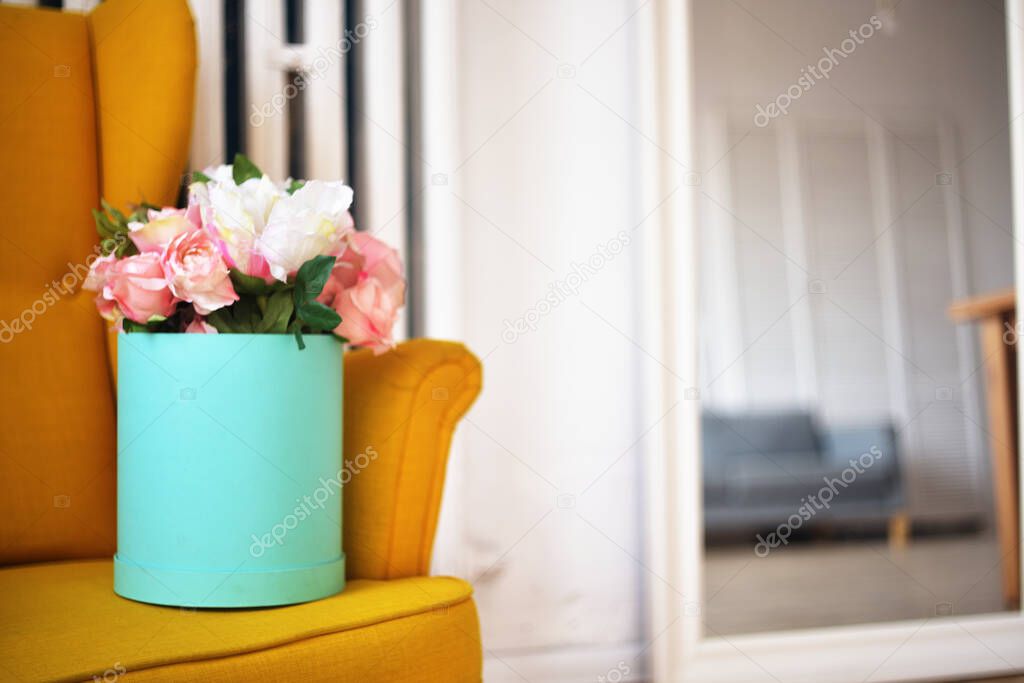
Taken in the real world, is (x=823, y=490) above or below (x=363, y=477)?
below

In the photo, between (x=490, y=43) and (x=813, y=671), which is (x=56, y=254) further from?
(x=813, y=671)

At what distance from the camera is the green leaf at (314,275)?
0.96 metres

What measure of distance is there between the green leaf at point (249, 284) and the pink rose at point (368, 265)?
86mm

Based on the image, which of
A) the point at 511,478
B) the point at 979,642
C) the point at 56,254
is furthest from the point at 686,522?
the point at 56,254

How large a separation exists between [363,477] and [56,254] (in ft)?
1.84

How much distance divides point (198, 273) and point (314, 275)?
0.12m

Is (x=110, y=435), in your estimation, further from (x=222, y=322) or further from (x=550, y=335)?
(x=550, y=335)

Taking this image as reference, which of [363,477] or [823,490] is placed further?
[823,490]

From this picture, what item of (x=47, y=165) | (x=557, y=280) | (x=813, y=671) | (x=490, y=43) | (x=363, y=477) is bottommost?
(x=813, y=671)

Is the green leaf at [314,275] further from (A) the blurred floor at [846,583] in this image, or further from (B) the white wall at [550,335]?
(A) the blurred floor at [846,583]

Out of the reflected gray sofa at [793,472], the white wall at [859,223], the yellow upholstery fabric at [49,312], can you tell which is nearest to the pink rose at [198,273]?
the yellow upholstery fabric at [49,312]

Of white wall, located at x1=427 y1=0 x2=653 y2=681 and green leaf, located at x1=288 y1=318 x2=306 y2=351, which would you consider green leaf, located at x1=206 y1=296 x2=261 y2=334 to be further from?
white wall, located at x1=427 y1=0 x2=653 y2=681

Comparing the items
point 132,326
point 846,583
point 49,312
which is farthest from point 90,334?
point 846,583

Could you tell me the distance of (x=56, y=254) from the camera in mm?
1232
